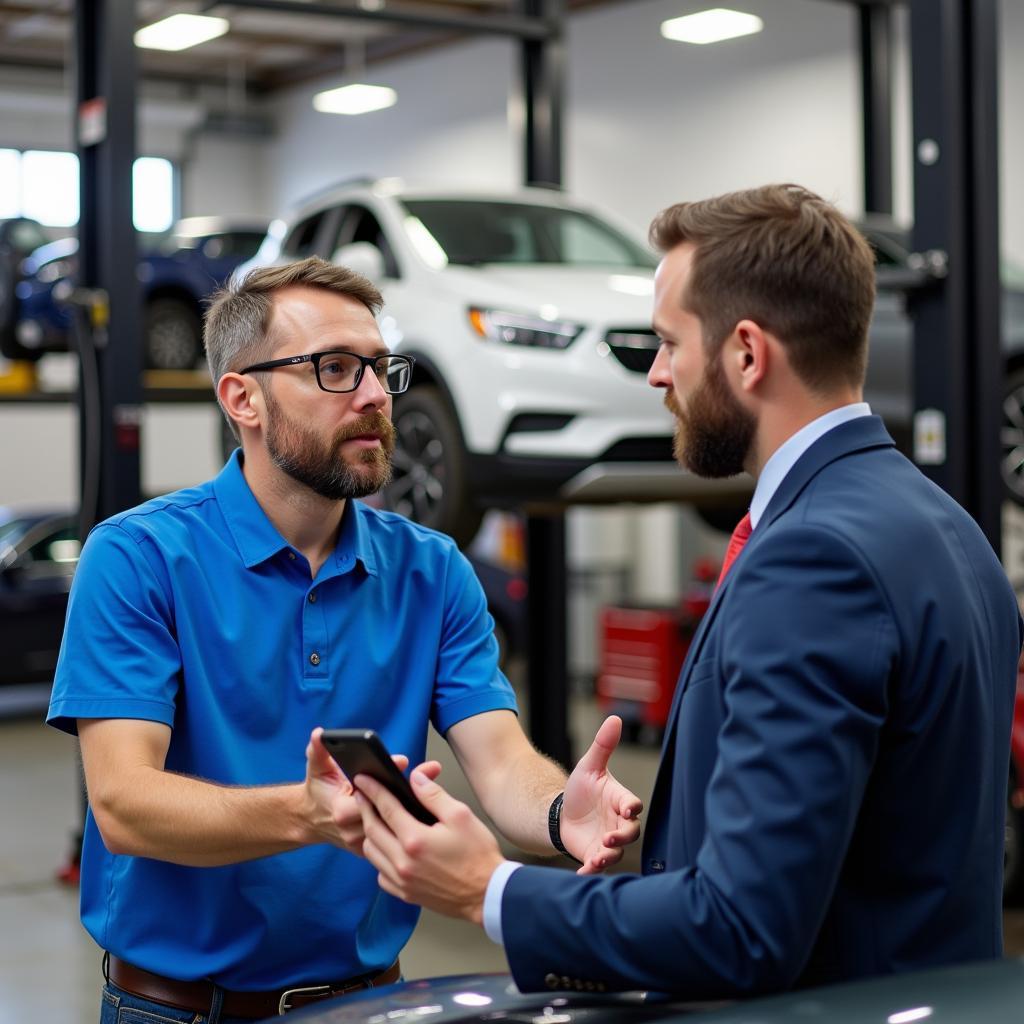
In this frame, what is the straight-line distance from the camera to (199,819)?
1.93 metres

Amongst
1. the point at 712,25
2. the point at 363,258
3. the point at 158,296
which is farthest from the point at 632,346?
the point at 712,25

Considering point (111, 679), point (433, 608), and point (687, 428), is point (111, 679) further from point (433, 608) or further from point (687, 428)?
point (687, 428)

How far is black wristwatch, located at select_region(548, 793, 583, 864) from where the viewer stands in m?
2.17

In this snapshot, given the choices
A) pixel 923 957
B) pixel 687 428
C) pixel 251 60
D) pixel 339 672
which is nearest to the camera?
pixel 923 957

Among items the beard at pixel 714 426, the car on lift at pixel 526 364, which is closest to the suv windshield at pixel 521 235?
the car on lift at pixel 526 364

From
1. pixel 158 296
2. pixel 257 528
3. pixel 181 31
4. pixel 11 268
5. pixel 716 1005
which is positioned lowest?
pixel 716 1005

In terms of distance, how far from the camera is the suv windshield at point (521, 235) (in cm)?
679

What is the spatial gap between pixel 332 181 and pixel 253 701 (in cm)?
1765

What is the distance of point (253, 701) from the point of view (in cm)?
215

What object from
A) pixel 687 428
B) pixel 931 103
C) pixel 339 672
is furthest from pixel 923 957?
pixel 931 103

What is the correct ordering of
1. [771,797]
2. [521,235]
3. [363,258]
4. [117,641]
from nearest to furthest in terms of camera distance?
[771,797] → [117,641] → [363,258] → [521,235]

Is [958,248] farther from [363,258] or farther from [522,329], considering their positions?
[363,258]

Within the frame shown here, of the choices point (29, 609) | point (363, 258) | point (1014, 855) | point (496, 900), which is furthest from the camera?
point (29, 609)

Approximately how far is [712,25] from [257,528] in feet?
39.9
